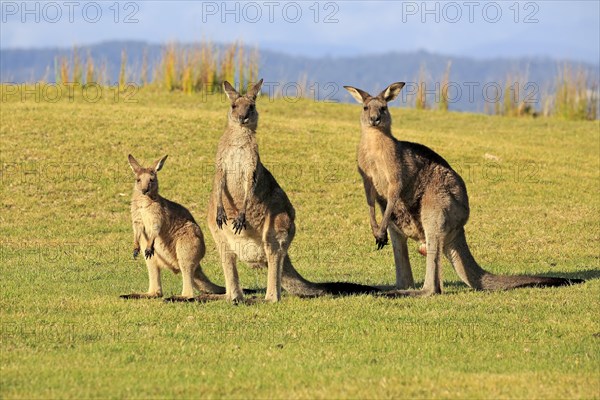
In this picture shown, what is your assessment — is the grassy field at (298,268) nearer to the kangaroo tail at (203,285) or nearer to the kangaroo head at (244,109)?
the kangaroo tail at (203,285)

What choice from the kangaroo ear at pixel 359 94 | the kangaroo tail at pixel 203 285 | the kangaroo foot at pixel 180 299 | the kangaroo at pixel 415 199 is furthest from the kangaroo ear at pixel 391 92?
the kangaroo foot at pixel 180 299

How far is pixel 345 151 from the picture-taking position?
2012cm

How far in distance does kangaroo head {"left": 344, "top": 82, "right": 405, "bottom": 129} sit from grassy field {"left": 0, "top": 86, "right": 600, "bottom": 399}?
180cm

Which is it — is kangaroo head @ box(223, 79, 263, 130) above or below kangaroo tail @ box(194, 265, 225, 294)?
above

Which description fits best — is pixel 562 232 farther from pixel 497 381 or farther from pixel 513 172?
pixel 497 381

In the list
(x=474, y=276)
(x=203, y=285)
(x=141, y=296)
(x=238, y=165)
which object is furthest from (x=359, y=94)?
(x=141, y=296)

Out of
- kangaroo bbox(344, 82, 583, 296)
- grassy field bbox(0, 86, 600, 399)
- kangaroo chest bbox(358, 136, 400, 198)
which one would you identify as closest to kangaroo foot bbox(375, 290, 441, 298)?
kangaroo bbox(344, 82, 583, 296)

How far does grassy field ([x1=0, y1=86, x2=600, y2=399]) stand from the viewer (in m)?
6.57

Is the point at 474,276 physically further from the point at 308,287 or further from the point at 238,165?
the point at 238,165

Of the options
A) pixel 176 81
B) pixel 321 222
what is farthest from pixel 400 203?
pixel 176 81

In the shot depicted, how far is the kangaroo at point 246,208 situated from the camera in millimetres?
9148

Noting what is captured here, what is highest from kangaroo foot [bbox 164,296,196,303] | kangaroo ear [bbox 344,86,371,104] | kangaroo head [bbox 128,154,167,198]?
kangaroo ear [bbox 344,86,371,104]

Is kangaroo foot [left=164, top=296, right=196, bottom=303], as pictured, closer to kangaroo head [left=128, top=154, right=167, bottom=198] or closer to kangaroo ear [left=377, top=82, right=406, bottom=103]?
kangaroo head [left=128, top=154, right=167, bottom=198]

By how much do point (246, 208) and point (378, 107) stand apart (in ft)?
6.26
